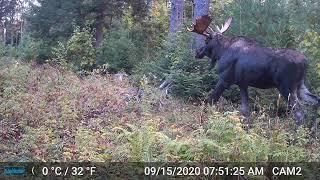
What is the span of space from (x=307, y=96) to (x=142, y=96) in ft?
12.7

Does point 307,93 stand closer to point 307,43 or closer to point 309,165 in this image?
point 307,43

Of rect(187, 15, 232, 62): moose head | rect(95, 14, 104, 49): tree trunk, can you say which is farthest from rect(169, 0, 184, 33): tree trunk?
rect(187, 15, 232, 62): moose head

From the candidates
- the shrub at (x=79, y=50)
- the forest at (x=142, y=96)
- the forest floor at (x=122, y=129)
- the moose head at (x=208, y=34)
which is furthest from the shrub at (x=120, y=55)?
the moose head at (x=208, y=34)

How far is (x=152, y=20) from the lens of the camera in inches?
824

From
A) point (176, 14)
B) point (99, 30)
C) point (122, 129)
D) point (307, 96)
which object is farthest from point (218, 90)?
point (99, 30)

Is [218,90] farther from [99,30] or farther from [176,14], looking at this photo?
[99,30]

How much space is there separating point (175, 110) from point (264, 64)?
2.17 meters

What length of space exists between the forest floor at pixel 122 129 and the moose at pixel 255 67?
60 centimetres

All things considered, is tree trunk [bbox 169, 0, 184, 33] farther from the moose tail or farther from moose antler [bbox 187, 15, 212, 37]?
the moose tail

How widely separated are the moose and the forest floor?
0.60m

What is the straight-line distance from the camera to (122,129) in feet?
23.4

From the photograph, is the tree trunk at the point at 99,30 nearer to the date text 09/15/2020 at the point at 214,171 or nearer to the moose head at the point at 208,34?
the moose head at the point at 208,34

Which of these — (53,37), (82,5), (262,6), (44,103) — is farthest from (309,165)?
(53,37)

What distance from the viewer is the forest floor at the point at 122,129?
6480mm
